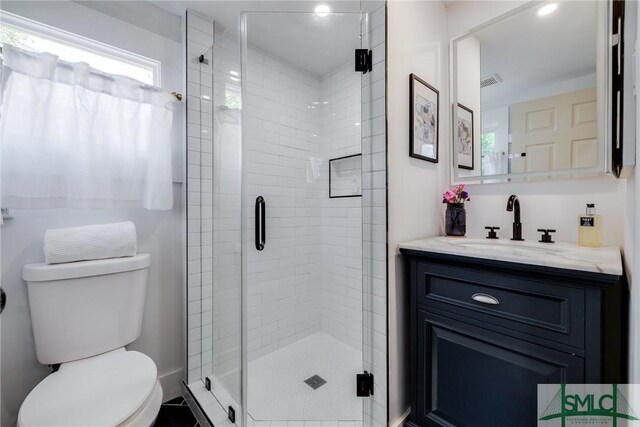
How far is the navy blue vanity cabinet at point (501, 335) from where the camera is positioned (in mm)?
828

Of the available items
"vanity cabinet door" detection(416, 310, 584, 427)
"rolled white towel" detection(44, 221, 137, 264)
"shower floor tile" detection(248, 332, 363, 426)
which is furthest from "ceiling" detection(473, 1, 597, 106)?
"rolled white towel" detection(44, 221, 137, 264)

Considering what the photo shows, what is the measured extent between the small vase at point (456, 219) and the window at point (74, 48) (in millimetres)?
1936

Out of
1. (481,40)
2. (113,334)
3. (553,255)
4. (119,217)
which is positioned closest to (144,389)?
(113,334)

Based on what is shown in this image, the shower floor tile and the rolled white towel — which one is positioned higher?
the rolled white towel

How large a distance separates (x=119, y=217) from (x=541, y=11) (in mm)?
2494

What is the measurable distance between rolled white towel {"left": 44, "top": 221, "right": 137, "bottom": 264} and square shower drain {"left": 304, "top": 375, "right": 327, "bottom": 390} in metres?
1.29

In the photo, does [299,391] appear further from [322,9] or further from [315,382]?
[322,9]

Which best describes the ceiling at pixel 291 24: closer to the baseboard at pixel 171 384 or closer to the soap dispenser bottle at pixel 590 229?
the soap dispenser bottle at pixel 590 229

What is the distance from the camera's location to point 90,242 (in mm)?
1271

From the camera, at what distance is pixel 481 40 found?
1.54m

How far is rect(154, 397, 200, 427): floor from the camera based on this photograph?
4.72 ft

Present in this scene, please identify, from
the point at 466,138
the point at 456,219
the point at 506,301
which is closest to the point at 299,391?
the point at 506,301

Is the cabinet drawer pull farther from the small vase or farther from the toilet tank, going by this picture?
the toilet tank

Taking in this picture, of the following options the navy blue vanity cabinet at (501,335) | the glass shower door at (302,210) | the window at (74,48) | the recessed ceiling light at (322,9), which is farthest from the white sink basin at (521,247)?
the window at (74,48)
